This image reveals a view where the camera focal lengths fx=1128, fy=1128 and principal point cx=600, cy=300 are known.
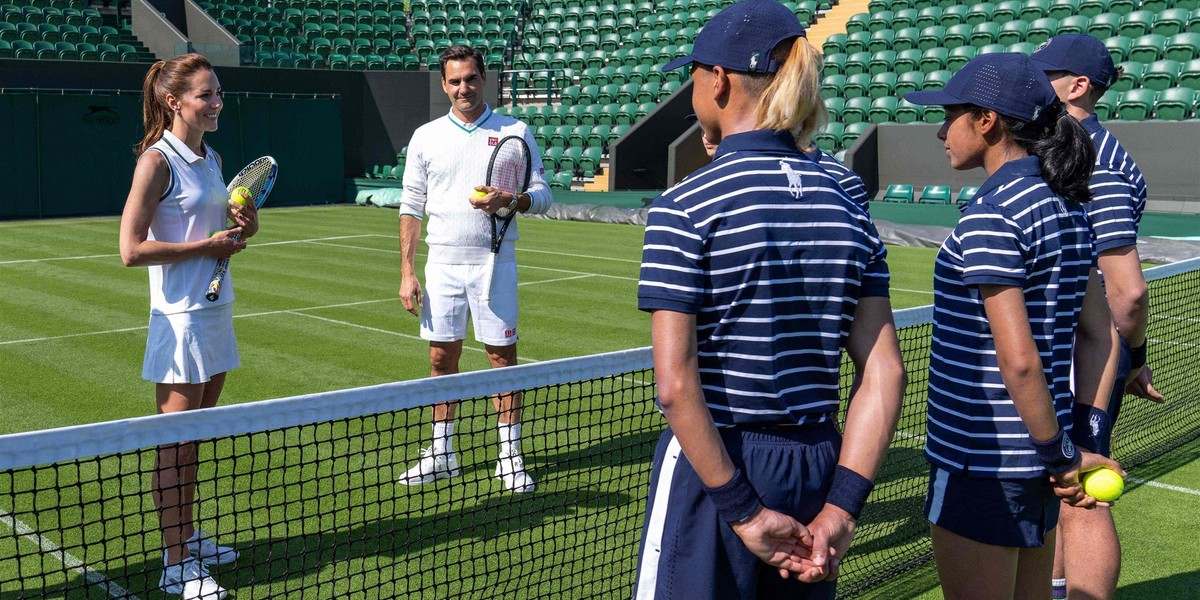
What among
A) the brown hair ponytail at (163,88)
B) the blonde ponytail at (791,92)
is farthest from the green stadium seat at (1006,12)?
the blonde ponytail at (791,92)

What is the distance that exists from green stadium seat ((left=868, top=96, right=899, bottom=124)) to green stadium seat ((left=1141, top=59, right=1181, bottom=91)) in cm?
446

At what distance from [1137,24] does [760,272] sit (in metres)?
21.0

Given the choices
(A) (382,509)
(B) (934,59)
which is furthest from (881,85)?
(A) (382,509)

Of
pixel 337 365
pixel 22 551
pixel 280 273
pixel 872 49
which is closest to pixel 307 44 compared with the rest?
pixel 872 49

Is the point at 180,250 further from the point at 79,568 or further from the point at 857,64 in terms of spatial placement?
the point at 857,64

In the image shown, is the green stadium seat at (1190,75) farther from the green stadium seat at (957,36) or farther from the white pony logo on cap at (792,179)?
the white pony logo on cap at (792,179)

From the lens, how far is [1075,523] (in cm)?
Answer: 373

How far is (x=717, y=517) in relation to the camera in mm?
2381

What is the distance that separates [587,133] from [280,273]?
1268 centimetres

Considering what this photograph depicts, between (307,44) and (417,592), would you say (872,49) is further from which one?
(417,592)

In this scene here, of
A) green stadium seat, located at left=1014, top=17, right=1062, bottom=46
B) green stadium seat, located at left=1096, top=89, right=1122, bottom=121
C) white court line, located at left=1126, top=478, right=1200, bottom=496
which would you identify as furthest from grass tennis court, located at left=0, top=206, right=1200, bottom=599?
green stadium seat, located at left=1014, top=17, right=1062, bottom=46

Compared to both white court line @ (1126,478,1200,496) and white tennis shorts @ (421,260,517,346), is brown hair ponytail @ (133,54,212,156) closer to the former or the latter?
white tennis shorts @ (421,260,517,346)

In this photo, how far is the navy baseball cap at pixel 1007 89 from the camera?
291cm

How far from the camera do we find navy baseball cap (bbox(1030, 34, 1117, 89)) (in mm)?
A: 3820
